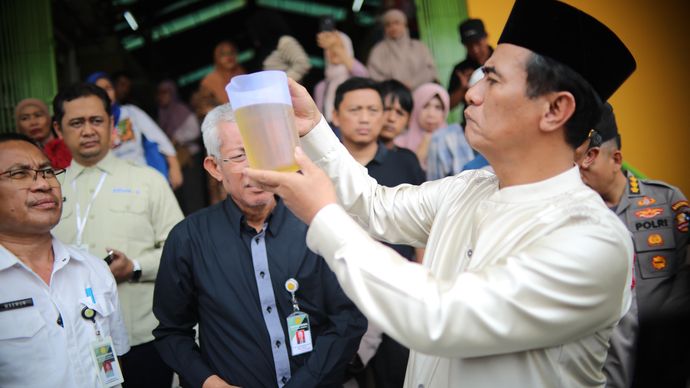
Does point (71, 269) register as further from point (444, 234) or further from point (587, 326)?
point (587, 326)

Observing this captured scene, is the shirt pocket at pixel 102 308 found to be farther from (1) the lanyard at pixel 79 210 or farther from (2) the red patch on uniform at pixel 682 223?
(2) the red patch on uniform at pixel 682 223

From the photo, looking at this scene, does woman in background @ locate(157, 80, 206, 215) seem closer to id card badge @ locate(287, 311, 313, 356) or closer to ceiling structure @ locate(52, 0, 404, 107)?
ceiling structure @ locate(52, 0, 404, 107)

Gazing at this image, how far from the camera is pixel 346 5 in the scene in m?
11.7

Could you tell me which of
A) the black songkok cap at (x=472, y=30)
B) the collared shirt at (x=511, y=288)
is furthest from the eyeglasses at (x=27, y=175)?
the black songkok cap at (x=472, y=30)

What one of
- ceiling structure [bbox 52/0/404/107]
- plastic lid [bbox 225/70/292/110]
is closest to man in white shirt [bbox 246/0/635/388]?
plastic lid [bbox 225/70/292/110]

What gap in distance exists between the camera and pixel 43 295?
251cm

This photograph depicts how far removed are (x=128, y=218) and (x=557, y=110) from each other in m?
2.66

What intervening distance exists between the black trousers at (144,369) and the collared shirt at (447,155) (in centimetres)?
231

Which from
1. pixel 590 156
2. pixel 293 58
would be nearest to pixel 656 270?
pixel 590 156

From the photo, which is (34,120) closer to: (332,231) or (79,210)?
(79,210)

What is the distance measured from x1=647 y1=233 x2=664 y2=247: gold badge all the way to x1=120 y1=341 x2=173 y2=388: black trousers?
2.74 metres

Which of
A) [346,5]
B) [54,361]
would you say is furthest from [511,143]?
[346,5]

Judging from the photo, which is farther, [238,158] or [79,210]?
[79,210]

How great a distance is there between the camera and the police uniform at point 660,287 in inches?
130
